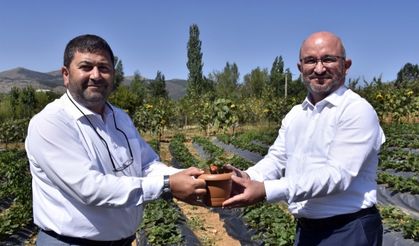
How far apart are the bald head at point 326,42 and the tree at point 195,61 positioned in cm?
3838

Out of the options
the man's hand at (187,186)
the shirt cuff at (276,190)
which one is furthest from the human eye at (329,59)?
the man's hand at (187,186)

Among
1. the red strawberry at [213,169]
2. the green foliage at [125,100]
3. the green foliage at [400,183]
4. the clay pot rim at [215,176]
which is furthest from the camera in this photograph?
the green foliage at [125,100]

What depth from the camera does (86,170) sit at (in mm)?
2098

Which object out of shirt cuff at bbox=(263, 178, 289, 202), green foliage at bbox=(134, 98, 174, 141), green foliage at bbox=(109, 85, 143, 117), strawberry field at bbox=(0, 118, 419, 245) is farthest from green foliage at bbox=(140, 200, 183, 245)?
green foliage at bbox=(109, 85, 143, 117)

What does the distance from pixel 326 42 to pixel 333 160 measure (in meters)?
0.60

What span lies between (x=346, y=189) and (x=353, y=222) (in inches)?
8.3

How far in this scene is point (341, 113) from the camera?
7.54 feet

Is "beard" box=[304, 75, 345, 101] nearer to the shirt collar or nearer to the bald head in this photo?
the shirt collar

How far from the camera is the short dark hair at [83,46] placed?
2.24 metres

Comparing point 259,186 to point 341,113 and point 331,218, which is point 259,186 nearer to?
point 331,218

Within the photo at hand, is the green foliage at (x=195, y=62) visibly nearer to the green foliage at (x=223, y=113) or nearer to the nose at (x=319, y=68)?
the green foliage at (x=223, y=113)

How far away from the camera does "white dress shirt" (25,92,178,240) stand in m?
2.09

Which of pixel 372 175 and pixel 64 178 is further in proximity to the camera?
pixel 372 175

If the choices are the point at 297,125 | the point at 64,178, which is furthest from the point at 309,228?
the point at 64,178
